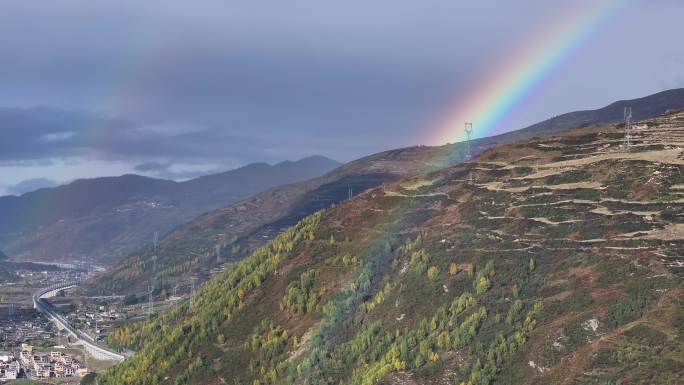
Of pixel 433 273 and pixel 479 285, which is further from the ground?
pixel 433 273

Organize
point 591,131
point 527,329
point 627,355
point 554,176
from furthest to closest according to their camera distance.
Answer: point 591,131 < point 554,176 < point 527,329 < point 627,355

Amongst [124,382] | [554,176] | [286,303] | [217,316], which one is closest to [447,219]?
[554,176]

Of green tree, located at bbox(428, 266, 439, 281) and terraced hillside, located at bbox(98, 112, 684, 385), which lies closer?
terraced hillside, located at bbox(98, 112, 684, 385)

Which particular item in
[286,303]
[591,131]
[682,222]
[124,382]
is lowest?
[124,382]

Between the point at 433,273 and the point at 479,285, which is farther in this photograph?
the point at 433,273

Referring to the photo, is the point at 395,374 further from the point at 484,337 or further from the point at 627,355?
the point at 627,355

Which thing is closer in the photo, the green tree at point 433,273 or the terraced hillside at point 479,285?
the terraced hillside at point 479,285

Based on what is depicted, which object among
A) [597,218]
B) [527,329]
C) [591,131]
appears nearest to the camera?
[527,329]

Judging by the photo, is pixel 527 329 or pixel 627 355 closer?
pixel 627 355
